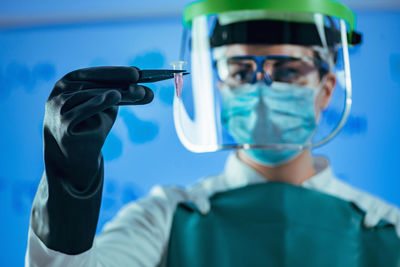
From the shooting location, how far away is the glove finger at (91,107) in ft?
2.84

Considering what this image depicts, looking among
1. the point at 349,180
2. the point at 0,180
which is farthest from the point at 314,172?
the point at 0,180

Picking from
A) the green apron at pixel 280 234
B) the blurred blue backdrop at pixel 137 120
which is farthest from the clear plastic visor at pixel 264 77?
the blurred blue backdrop at pixel 137 120

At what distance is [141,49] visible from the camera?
210 cm

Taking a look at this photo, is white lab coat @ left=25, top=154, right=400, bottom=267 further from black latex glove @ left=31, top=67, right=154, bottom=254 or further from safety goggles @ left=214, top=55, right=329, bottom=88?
safety goggles @ left=214, top=55, right=329, bottom=88

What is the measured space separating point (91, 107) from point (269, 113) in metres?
0.60

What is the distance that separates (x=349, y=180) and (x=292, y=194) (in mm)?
708

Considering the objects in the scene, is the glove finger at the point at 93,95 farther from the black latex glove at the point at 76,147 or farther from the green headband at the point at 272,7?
the green headband at the point at 272,7

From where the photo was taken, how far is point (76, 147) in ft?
2.93

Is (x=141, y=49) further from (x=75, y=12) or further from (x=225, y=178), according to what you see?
(x=225, y=178)

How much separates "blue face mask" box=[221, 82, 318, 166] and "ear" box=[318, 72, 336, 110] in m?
0.03

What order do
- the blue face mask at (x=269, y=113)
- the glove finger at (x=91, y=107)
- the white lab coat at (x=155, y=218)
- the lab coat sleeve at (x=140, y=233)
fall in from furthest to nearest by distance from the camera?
the blue face mask at (x=269, y=113)
the lab coat sleeve at (x=140, y=233)
the white lab coat at (x=155, y=218)
the glove finger at (x=91, y=107)

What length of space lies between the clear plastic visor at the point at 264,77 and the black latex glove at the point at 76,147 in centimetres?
39

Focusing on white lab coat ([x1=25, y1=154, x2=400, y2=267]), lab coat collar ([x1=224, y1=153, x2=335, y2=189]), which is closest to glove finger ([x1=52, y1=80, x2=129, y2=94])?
white lab coat ([x1=25, y1=154, x2=400, y2=267])

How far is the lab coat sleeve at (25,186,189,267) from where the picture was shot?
3.97 ft
